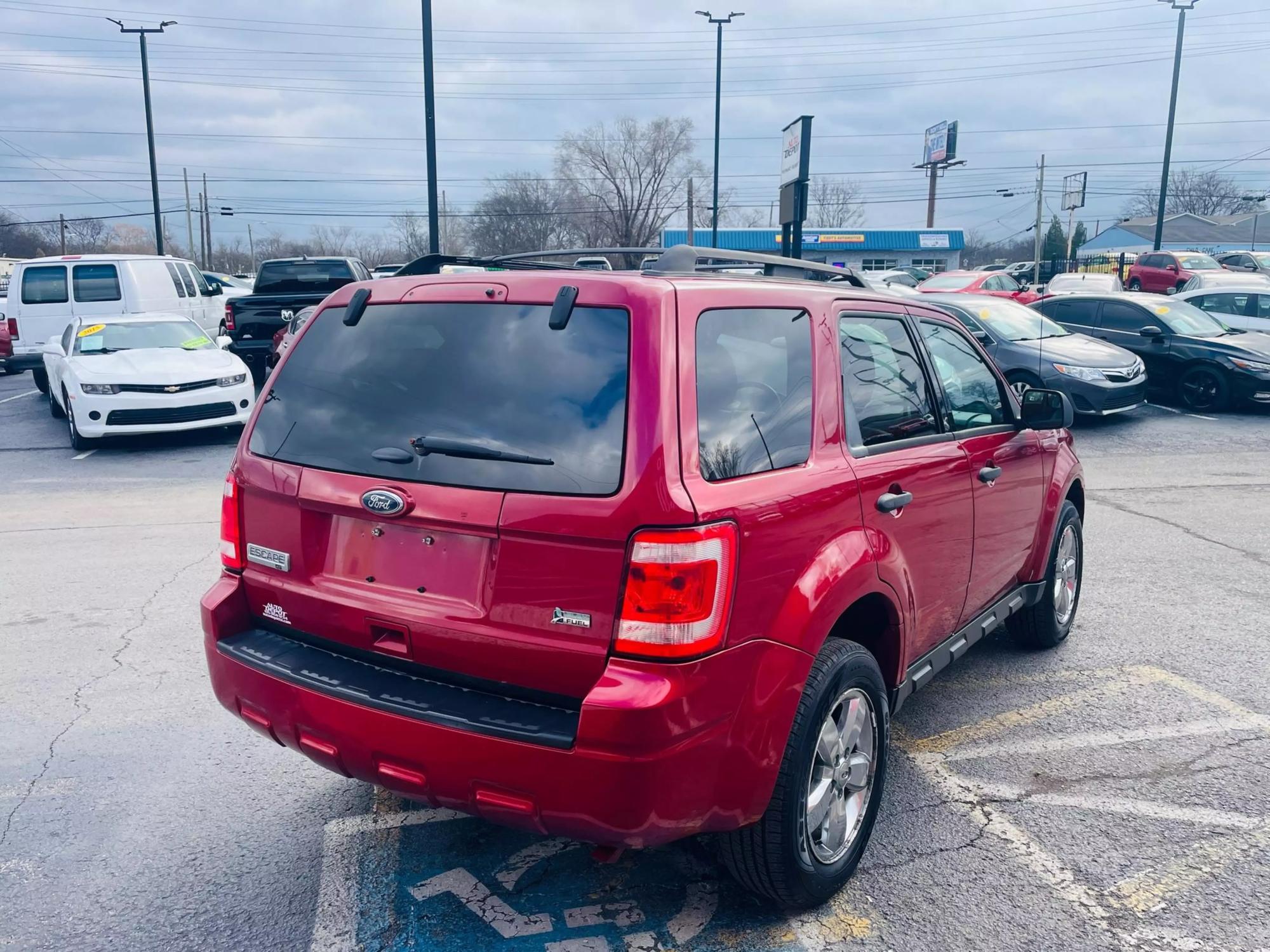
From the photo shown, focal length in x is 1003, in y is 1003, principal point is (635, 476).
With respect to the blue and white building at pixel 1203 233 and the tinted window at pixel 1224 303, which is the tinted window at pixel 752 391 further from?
the blue and white building at pixel 1203 233

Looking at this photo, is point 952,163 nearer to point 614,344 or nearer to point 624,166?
point 624,166

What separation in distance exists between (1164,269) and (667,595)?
33.2m

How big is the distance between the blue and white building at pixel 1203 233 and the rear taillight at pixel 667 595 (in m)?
84.8

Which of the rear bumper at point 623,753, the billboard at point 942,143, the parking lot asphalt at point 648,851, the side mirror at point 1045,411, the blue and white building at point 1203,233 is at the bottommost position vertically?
the parking lot asphalt at point 648,851

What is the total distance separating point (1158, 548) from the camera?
717 centimetres

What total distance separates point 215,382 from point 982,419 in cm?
976

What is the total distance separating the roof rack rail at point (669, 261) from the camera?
3.06 metres

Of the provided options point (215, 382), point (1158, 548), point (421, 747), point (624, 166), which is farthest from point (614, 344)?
point (624, 166)

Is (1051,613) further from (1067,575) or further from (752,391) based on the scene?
(752,391)

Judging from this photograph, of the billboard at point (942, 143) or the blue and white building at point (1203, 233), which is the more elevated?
the billboard at point (942, 143)

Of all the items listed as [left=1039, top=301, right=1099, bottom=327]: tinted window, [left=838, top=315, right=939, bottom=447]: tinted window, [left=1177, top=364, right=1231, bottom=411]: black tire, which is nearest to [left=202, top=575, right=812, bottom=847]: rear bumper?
[left=838, top=315, right=939, bottom=447]: tinted window

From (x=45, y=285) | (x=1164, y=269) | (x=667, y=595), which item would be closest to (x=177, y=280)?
(x=45, y=285)

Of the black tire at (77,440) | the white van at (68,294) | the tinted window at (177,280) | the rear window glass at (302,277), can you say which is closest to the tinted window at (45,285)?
the white van at (68,294)

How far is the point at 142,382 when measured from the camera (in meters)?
11.2
